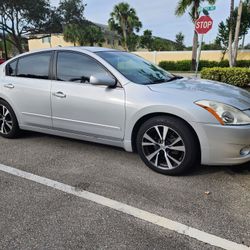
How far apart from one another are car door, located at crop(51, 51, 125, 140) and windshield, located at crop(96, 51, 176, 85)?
219mm

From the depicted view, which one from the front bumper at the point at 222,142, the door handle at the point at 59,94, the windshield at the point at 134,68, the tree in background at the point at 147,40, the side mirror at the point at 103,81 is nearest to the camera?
the front bumper at the point at 222,142

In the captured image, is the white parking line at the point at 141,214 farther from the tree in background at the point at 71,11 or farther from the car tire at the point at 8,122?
the tree in background at the point at 71,11

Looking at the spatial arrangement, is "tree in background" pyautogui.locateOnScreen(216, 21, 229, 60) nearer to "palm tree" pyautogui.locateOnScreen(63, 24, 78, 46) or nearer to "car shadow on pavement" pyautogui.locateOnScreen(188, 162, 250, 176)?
"palm tree" pyautogui.locateOnScreen(63, 24, 78, 46)

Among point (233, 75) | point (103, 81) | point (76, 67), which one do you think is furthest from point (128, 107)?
point (233, 75)

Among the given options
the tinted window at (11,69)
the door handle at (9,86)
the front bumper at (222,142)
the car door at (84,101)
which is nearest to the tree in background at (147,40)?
the tinted window at (11,69)

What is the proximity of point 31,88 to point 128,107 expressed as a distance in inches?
66.3

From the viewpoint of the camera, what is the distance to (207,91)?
11.3 feet

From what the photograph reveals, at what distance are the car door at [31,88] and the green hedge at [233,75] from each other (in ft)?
25.3

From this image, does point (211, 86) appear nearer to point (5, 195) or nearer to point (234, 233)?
point (234, 233)

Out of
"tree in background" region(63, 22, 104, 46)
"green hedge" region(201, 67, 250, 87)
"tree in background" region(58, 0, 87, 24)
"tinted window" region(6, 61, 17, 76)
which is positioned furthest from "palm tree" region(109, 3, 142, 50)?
"tinted window" region(6, 61, 17, 76)

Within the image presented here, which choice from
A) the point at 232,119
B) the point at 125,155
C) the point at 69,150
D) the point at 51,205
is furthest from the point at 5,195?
the point at 232,119

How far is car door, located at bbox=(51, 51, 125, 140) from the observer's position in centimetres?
364

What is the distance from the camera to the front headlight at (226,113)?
10.1 ft

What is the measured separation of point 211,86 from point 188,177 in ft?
4.08
